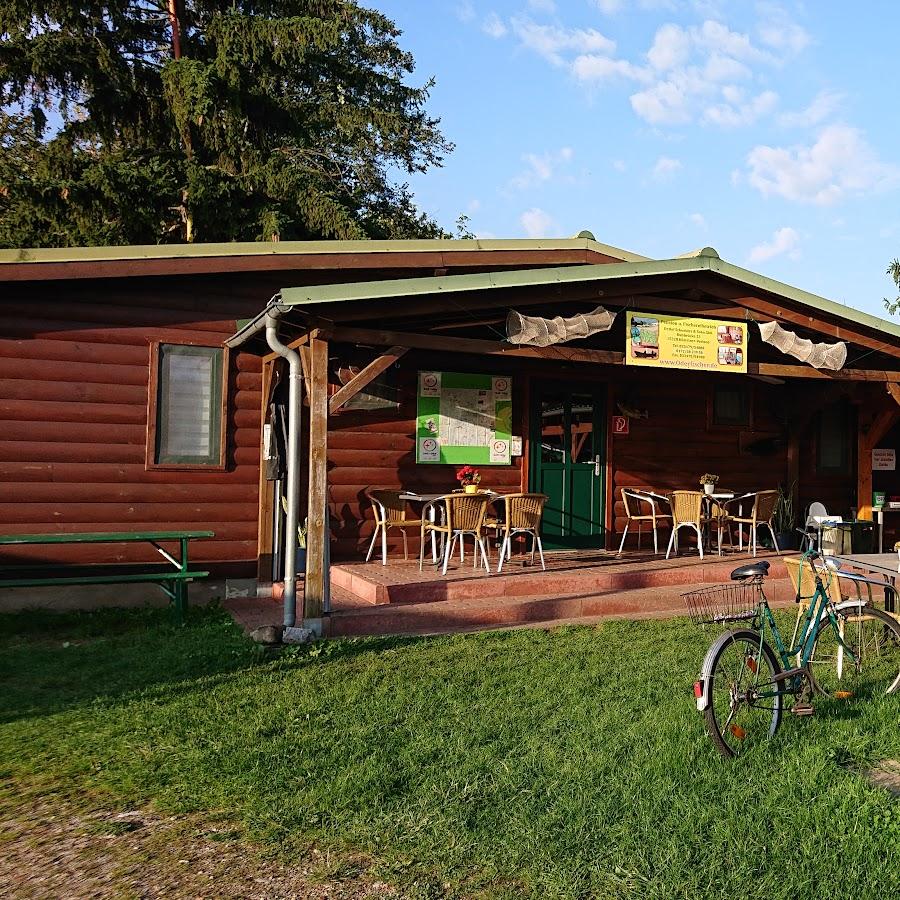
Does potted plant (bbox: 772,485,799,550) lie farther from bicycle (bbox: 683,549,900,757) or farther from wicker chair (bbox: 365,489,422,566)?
bicycle (bbox: 683,549,900,757)

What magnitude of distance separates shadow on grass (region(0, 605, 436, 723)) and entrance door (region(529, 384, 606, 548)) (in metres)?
4.45

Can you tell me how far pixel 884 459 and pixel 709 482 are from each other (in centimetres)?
355

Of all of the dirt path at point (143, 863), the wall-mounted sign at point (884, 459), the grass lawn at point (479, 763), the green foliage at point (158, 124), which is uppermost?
the green foliage at point (158, 124)

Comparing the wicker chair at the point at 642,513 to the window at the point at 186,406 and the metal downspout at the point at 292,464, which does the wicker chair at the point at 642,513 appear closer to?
the metal downspout at the point at 292,464

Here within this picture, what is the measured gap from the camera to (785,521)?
37.6 ft

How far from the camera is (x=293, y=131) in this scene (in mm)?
17641

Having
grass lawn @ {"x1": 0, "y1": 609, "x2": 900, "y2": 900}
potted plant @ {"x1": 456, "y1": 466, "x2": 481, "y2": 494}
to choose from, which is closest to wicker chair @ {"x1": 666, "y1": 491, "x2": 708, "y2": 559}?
potted plant @ {"x1": 456, "y1": 466, "x2": 481, "y2": 494}

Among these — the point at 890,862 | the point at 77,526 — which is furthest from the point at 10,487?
the point at 890,862

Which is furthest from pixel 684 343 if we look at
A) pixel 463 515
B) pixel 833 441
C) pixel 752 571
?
pixel 833 441

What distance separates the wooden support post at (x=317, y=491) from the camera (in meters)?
6.52

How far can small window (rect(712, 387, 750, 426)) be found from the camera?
11570 mm

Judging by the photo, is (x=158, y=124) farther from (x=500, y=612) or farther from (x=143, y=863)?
(x=143, y=863)

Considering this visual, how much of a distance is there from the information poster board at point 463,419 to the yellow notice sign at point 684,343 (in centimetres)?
246

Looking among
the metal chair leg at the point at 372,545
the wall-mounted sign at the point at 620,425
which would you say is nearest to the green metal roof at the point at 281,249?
the wall-mounted sign at the point at 620,425
